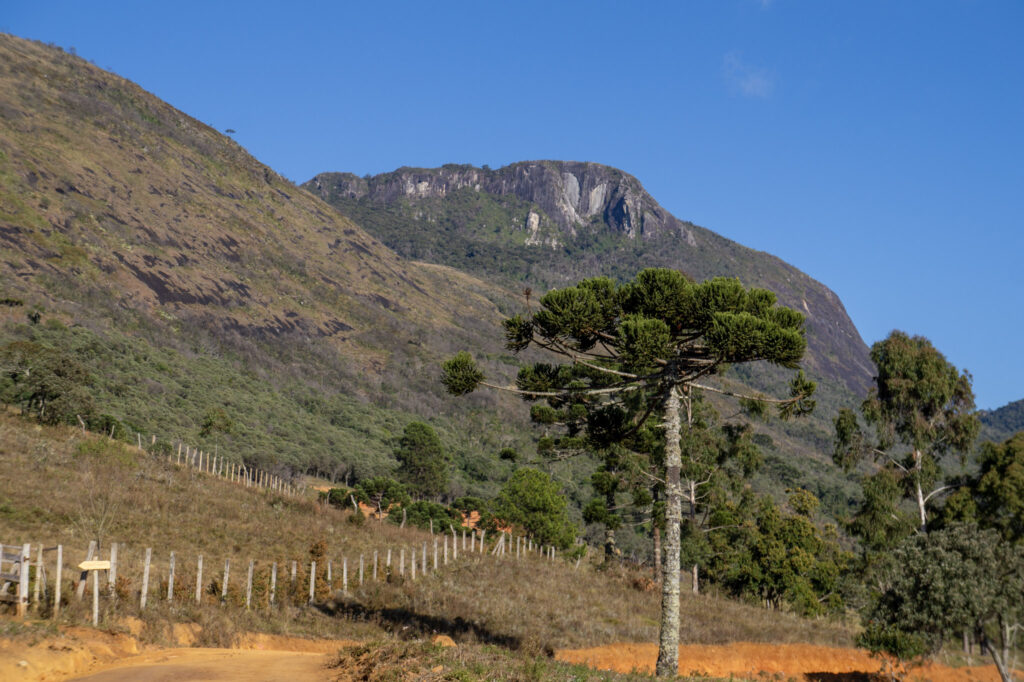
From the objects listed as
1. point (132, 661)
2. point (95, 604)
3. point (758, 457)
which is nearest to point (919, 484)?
point (758, 457)

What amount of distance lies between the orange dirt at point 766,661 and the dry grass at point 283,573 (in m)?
0.91

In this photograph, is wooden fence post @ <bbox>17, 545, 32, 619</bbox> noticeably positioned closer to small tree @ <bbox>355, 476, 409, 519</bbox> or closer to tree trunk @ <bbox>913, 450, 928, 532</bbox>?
tree trunk @ <bbox>913, 450, 928, 532</bbox>

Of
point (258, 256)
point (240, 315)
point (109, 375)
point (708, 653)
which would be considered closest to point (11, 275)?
point (109, 375)

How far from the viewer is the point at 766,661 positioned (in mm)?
25688

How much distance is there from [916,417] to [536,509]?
26713 mm

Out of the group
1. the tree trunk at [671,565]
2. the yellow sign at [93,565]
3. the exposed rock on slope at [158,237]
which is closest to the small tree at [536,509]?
the tree trunk at [671,565]

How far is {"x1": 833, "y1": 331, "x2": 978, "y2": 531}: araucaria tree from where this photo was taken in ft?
114

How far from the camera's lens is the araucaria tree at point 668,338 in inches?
653

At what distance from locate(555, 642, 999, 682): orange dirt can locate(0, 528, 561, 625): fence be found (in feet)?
26.8

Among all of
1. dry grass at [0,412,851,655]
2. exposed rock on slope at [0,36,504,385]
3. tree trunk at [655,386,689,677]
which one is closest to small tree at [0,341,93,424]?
dry grass at [0,412,851,655]

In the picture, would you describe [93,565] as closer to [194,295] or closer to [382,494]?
[382,494]

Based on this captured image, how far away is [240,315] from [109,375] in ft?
180

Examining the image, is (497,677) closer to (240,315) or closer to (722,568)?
(722,568)

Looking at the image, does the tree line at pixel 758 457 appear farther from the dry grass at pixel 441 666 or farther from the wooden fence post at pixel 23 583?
the wooden fence post at pixel 23 583
